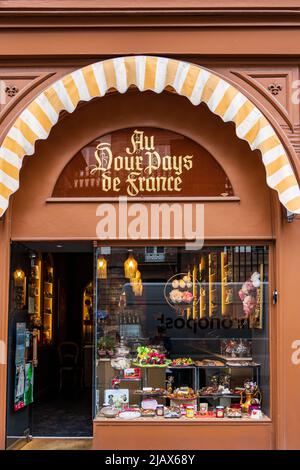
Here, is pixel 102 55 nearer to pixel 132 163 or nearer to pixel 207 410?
pixel 132 163

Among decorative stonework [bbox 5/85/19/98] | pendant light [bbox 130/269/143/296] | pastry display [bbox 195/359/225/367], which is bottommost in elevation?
A: pastry display [bbox 195/359/225/367]

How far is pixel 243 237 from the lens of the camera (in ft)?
24.7

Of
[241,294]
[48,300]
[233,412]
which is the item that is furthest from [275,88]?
[48,300]

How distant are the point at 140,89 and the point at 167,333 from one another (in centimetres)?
335

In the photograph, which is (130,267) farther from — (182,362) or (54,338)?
(54,338)

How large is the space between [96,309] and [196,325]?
56.2 inches

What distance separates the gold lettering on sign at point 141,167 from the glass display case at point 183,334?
0.81 meters

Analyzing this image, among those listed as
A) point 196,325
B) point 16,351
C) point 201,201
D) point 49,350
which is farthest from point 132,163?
A: point 49,350

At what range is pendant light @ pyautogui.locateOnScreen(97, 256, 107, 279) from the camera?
7.89 m

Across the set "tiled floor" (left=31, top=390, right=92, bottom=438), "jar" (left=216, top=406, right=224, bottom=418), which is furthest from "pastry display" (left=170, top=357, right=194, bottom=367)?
"tiled floor" (left=31, top=390, right=92, bottom=438)

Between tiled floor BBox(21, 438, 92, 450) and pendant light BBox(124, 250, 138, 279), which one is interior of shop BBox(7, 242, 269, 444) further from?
tiled floor BBox(21, 438, 92, 450)

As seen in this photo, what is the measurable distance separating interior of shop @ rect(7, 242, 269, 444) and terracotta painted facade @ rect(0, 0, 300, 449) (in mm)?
354

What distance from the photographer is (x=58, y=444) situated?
328 inches

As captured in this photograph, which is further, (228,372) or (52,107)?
(228,372)
